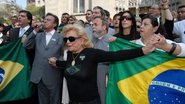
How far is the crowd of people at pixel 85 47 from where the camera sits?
4891 mm

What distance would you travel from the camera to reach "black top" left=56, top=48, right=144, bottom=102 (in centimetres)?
487

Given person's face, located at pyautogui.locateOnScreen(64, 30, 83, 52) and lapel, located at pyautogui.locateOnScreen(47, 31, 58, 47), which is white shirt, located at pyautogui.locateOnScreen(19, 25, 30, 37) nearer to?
lapel, located at pyautogui.locateOnScreen(47, 31, 58, 47)

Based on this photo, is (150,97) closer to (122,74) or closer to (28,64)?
(122,74)

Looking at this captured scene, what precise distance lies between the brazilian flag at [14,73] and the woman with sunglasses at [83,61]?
2.59 metres

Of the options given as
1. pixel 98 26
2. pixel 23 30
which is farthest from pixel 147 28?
pixel 23 30

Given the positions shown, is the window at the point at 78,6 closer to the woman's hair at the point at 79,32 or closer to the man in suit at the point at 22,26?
the man in suit at the point at 22,26

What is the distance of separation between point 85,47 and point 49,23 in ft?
8.22

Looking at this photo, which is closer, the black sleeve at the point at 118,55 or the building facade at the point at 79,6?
the black sleeve at the point at 118,55

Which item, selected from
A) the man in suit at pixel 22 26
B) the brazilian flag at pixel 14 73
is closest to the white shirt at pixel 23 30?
the man in suit at pixel 22 26

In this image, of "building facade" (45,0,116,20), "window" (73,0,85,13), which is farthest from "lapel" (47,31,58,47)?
"window" (73,0,85,13)

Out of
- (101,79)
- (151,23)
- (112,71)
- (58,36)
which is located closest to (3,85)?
(58,36)

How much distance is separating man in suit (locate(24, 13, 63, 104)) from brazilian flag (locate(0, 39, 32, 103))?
9.3 inches

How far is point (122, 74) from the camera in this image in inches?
221

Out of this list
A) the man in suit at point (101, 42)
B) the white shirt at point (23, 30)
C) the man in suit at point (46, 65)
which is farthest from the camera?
the white shirt at point (23, 30)
